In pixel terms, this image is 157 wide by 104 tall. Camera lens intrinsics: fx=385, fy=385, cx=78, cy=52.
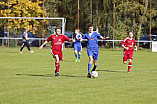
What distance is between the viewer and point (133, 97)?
9414 millimetres

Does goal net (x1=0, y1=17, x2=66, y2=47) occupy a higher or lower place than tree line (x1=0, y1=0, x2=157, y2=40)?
lower

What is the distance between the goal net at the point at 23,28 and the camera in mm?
44994

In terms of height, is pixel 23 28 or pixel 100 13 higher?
pixel 100 13

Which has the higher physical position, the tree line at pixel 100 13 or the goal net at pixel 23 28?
the tree line at pixel 100 13

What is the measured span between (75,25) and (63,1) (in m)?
4.14

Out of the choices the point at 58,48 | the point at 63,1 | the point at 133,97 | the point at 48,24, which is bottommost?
the point at 133,97

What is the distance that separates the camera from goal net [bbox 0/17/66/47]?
44994 millimetres

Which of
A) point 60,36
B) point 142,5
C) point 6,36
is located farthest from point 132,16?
point 60,36

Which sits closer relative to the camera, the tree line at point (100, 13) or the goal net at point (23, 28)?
the goal net at point (23, 28)

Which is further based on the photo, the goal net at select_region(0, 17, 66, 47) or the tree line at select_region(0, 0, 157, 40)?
the tree line at select_region(0, 0, 157, 40)

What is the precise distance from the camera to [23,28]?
4547 cm

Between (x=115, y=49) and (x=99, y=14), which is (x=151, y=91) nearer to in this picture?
(x=115, y=49)

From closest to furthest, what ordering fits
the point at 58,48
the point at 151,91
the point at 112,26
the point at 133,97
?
the point at 133,97, the point at 151,91, the point at 58,48, the point at 112,26

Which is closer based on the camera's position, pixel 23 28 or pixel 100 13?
pixel 23 28
